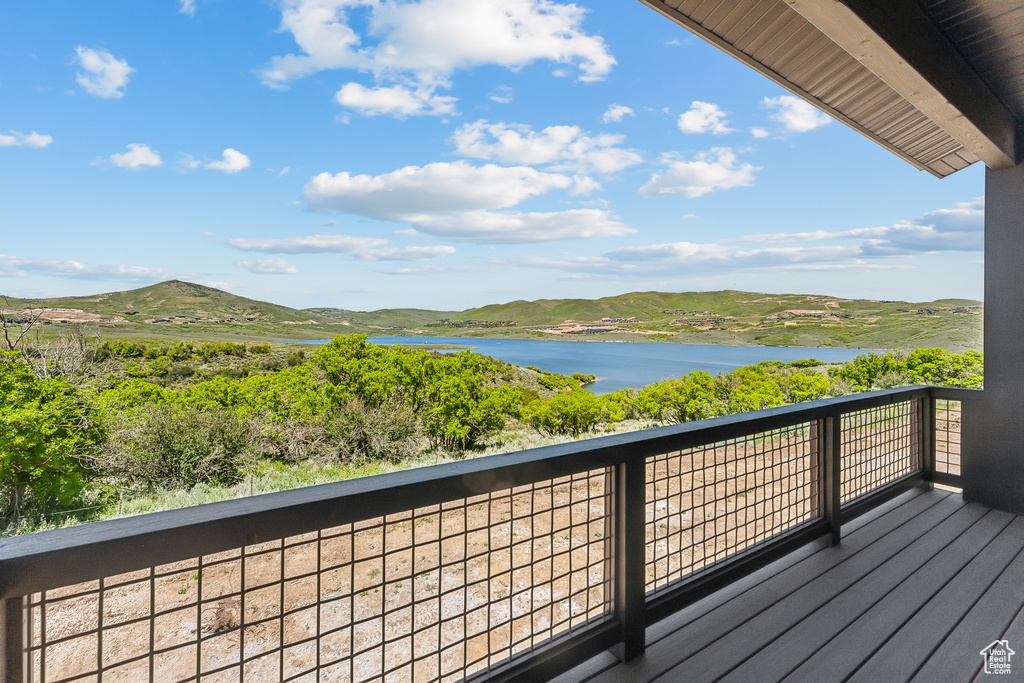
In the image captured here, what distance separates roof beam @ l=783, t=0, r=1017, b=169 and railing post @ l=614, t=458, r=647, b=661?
51.8 inches

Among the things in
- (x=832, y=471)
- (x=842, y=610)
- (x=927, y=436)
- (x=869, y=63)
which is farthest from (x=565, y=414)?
(x=869, y=63)

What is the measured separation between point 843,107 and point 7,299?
10.4 meters

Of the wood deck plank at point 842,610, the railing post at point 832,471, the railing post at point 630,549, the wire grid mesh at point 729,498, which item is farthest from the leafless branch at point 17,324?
the railing post at point 832,471

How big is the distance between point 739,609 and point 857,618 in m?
0.38

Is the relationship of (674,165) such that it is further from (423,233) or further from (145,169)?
(145,169)

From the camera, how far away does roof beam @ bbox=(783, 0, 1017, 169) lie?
51.4 inches

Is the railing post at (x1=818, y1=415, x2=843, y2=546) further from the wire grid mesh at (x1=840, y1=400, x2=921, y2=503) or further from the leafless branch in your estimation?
the leafless branch

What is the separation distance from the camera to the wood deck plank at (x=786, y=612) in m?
1.34

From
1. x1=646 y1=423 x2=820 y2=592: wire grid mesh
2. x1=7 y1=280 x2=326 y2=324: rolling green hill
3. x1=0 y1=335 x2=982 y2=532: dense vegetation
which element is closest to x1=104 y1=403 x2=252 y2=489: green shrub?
x1=0 y1=335 x2=982 y2=532: dense vegetation

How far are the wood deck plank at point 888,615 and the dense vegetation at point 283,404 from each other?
7501 millimetres

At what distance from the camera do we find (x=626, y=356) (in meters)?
12.4

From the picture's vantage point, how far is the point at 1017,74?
1998mm

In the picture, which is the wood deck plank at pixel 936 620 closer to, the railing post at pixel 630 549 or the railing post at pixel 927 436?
the railing post at pixel 630 549

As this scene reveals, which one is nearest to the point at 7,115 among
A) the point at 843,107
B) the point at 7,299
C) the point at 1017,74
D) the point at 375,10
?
the point at 7,299
